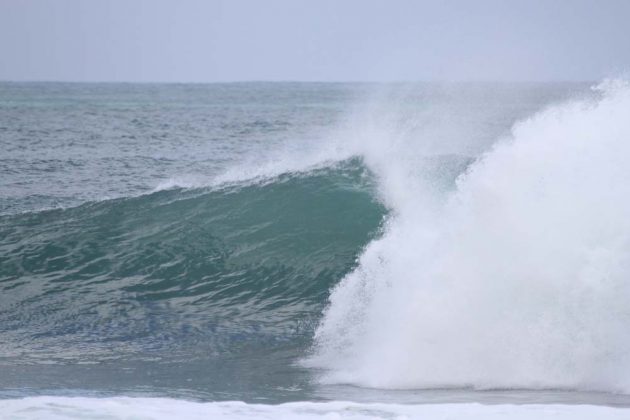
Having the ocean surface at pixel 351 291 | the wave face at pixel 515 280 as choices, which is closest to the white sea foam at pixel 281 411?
the ocean surface at pixel 351 291

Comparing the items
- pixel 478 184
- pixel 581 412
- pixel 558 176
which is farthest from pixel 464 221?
pixel 581 412

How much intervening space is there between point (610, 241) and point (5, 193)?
14.8m

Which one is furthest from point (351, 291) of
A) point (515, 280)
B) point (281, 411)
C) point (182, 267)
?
point (182, 267)

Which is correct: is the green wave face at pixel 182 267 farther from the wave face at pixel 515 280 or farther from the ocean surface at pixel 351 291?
the wave face at pixel 515 280

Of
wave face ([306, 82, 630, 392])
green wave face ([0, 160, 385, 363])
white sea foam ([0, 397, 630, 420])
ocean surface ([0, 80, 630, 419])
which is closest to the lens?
white sea foam ([0, 397, 630, 420])

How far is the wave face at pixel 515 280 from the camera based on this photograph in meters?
7.93

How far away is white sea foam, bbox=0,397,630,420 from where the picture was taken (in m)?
6.47

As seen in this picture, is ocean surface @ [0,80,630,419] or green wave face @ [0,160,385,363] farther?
green wave face @ [0,160,385,363]

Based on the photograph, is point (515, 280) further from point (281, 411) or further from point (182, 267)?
point (182, 267)

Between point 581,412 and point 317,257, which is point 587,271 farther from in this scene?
point 317,257

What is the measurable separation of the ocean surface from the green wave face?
0.14ft

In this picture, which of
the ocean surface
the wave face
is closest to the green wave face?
the ocean surface

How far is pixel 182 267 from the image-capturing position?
13188mm

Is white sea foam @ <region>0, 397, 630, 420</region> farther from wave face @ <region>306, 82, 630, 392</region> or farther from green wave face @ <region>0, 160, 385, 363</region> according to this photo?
green wave face @ <region>0, 160, 385, 363</region>
